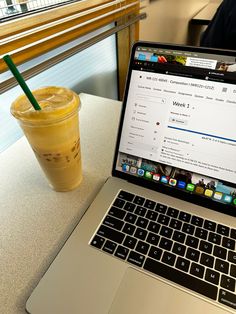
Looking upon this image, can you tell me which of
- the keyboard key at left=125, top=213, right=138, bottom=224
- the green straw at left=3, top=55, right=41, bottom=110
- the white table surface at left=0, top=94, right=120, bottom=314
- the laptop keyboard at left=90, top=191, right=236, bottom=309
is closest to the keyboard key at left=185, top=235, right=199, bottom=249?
the laptop keyboard at left=90, top=191, right=236, bottom=309

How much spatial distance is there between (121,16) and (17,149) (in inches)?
28.9

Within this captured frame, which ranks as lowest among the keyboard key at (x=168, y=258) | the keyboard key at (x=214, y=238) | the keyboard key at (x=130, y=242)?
the keyboard key at (x=130, y=242)

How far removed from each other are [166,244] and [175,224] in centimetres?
4

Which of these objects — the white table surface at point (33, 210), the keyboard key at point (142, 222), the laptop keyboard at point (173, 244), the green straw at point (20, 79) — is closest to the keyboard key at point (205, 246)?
the laptop keyboard at point (173, 244)

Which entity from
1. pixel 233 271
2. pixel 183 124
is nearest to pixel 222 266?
pixel 233 271

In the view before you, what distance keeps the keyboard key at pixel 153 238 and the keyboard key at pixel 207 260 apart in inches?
3.1

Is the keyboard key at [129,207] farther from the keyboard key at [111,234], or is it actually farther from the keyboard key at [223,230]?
the keyboard key at [223,230]

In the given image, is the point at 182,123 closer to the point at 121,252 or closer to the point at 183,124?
the point at 183,124

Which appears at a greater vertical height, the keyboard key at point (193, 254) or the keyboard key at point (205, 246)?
the keyboard key at point (205, 246)

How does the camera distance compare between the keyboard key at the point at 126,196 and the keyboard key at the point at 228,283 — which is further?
the keyboard key at the point at 126,196

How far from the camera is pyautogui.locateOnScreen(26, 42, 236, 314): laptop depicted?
1.22 ft

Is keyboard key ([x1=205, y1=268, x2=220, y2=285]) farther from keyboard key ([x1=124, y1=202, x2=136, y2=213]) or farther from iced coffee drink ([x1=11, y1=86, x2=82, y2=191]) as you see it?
iced coffee drink ([x1=11, y1=86, x2=82, y2=191])

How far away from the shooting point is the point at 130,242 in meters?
0.43

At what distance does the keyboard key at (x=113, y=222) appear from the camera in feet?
1.49
